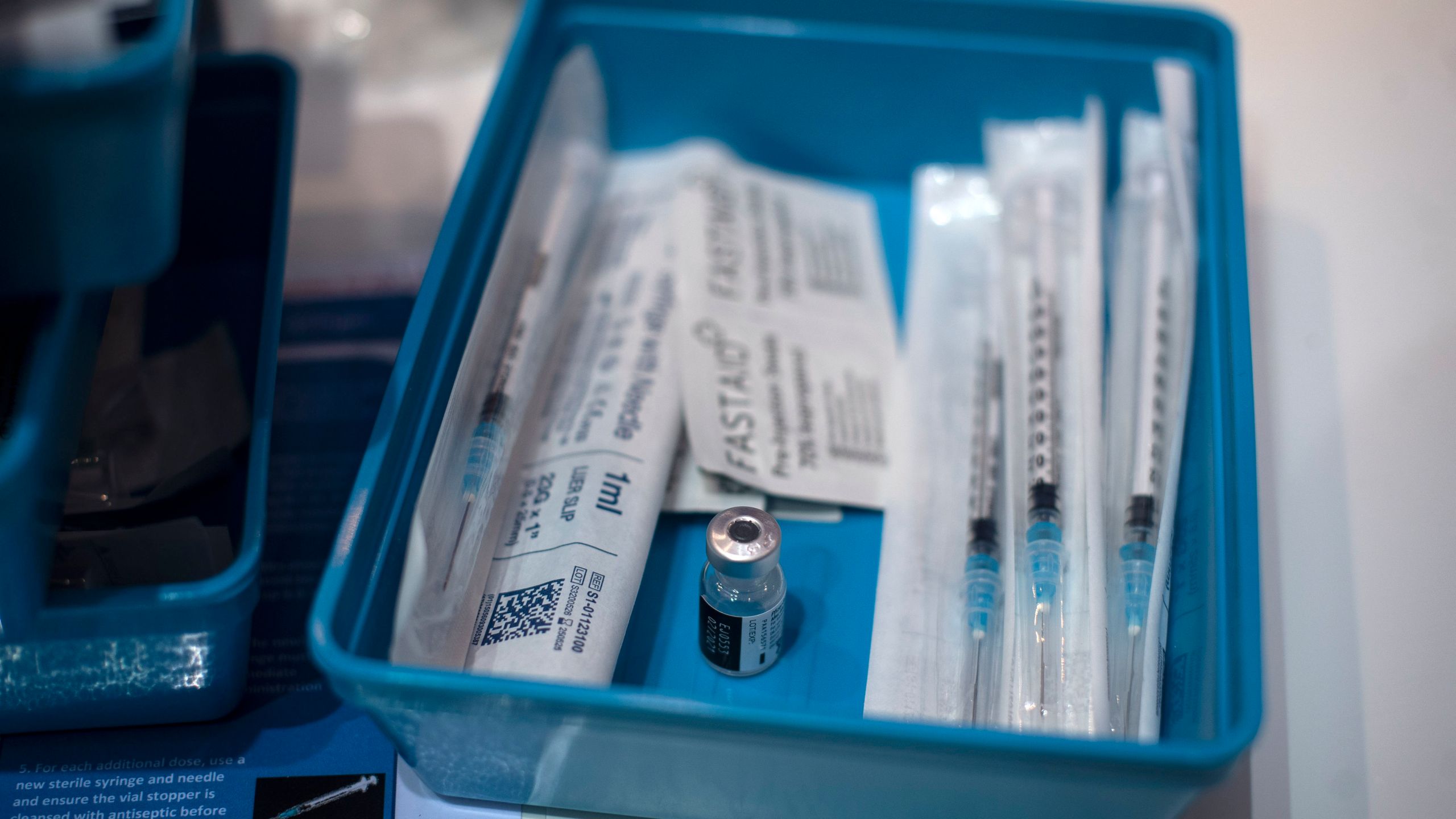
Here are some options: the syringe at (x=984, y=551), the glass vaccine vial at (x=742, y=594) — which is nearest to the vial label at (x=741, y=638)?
the glass vaccine vial at (x=742, y=594)

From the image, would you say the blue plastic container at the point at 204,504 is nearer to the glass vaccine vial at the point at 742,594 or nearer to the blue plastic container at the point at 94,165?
the blue plastic container at the point at 94,165

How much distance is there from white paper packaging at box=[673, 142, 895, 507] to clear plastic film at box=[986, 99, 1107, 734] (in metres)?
0.09

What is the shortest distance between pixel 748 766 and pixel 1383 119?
70 cm

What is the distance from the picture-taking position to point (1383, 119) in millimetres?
821

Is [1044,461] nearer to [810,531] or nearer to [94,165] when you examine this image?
[810,531]

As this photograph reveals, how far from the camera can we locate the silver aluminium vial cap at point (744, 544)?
0.51 meters

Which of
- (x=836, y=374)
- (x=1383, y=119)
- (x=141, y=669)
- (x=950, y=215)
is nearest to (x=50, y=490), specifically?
(x=141, y=669)

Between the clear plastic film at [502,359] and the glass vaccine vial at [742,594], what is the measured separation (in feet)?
0.40

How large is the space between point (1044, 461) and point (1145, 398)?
0.21ft

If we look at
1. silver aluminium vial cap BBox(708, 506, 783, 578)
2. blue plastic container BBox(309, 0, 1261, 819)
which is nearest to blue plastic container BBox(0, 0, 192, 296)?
blue plastic container BBox(309, 0, 1261, 819)

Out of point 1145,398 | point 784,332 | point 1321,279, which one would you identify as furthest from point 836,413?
point 1321,279

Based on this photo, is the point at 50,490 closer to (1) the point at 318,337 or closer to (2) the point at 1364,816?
(1) the point at 318,337

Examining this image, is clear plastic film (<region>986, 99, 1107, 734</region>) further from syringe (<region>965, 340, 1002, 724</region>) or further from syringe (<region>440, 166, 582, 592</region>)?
syringe (<region>440, 166, 582, 592</region>)

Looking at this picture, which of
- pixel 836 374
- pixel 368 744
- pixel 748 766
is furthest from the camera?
pixel 836 374
